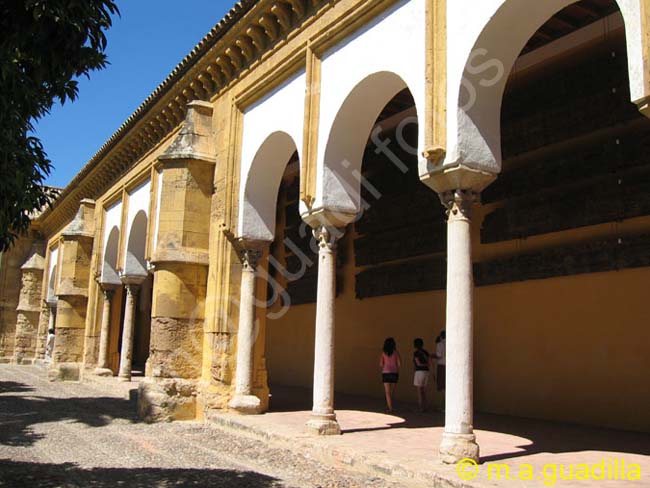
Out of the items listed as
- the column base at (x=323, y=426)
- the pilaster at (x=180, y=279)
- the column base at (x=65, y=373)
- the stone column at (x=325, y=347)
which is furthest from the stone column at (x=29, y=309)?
the column base at (x=323, y=426)

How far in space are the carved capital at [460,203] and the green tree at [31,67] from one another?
3.24m

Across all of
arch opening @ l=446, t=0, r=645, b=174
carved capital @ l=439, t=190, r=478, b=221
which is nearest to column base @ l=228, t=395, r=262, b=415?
carved capital @ l=439, t=190, r=478, b=221

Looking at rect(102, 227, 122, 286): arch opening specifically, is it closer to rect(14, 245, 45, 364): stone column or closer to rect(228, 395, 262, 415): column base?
rect(228, 395, 262, 415): column base

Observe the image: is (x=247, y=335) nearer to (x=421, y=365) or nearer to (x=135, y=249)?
(x=421, y=365)

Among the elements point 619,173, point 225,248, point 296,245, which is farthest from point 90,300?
point 619,173

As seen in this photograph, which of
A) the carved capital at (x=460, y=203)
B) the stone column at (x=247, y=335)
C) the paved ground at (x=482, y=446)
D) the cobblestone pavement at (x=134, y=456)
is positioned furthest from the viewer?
the stone column at (x=247, y=335)

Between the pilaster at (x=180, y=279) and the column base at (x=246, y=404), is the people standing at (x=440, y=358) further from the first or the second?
the pilaster at (x=180, y=279)

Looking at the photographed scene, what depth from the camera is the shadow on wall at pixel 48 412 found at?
8766 millimetres

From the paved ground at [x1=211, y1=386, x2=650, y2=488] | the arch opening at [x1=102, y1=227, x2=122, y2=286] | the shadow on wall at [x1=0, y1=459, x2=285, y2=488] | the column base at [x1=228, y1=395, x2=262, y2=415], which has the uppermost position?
the arch opening at [x1=102, y1=227, x2=122, y2=286]

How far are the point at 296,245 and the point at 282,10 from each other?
277 inches

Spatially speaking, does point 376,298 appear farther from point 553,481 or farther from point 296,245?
point 553,481

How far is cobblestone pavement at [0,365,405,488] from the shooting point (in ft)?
19.1

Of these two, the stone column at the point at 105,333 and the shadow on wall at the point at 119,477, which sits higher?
the stone column at the point at 105,333

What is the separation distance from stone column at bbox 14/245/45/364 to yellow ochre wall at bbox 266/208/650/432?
19691mm
